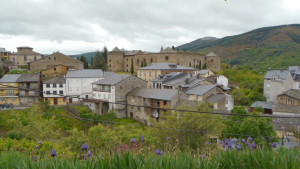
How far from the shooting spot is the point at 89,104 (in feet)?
113

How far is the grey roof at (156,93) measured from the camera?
94.4 feet

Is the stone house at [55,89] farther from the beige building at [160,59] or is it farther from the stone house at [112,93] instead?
the beige building at [160,59]

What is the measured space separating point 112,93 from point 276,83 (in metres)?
27.5

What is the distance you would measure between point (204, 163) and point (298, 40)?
125m

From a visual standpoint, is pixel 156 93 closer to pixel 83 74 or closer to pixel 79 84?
pixel 79 84

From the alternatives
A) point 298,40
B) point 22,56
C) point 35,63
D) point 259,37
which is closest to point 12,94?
point 35,63

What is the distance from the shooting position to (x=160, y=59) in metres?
67.9

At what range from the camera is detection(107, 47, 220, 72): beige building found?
66.8m

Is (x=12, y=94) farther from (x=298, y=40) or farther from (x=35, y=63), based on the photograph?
(x=298, y=40)

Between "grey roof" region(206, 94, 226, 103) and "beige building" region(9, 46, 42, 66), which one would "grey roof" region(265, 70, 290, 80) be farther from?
"beige building" region(9, 46, 42, 66)

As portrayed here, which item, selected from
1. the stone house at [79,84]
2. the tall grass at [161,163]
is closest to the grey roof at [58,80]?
the stone house at [79,84]

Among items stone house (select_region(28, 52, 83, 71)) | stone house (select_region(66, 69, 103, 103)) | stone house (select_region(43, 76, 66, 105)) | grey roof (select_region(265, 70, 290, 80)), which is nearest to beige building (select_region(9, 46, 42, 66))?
stone house (select_region(28, 52, 83, 71))

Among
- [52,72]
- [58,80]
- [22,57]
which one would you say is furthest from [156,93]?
[22,57]

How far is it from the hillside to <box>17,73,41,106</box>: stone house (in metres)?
63.8
